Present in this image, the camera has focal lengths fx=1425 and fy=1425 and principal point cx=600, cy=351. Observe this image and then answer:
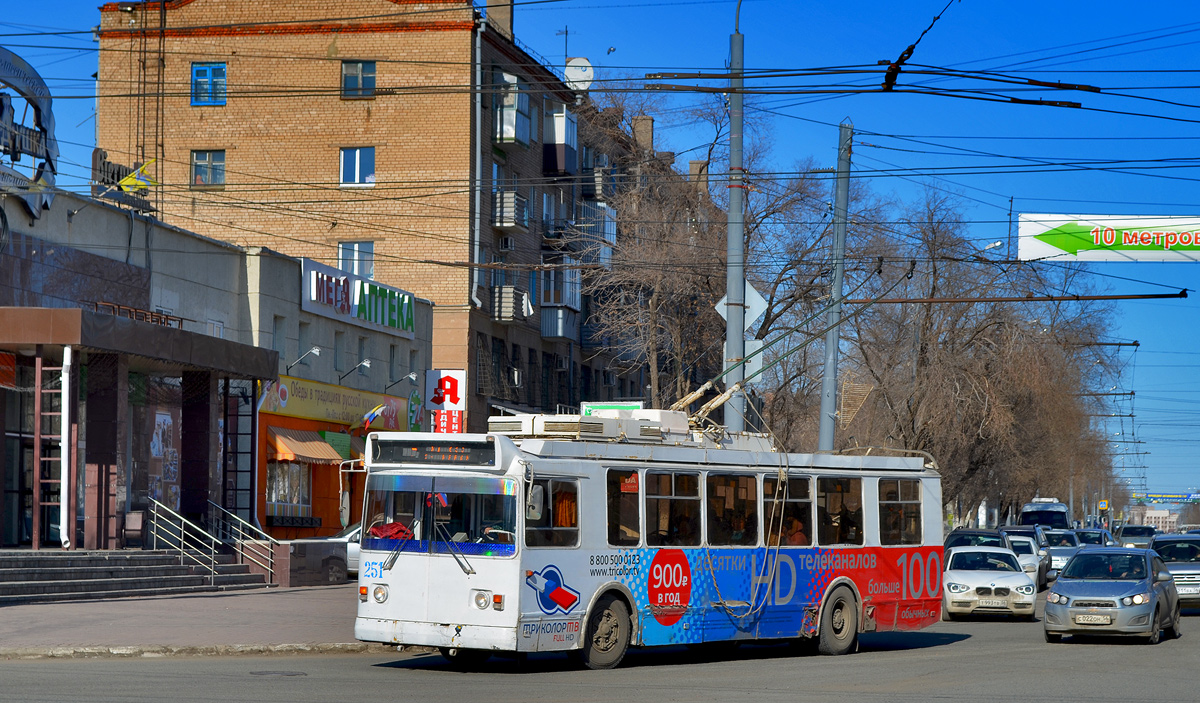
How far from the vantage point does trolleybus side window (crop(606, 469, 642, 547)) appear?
51.6 ft

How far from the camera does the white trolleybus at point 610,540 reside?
578 inches

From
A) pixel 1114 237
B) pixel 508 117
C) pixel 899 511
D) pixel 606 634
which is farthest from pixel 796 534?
pixel 508 117

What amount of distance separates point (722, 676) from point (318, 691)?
452 centimetres

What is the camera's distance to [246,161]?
158 ft

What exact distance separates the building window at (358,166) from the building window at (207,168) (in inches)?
168

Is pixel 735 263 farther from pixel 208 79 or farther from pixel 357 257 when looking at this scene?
pixel 208 79

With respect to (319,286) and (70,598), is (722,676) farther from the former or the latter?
(319,286)

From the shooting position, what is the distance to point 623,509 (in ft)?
52.1

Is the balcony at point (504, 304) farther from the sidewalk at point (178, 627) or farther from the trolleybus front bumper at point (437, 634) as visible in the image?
the trolleybus front bumper at point (437, 634)

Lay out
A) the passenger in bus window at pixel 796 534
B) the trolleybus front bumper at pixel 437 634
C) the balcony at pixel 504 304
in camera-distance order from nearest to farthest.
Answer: the trolleybus front bumper at pixel 437 634 < the passenger in bus window at pixel 796 534 < the balcony at pixel 504 304

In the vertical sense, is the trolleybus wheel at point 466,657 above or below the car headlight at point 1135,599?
below

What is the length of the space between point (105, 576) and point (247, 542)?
490cm

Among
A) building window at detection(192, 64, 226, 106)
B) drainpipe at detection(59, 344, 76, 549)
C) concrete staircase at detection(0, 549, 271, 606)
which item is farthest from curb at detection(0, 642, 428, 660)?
building window at detection(192, 64, 226, 106)

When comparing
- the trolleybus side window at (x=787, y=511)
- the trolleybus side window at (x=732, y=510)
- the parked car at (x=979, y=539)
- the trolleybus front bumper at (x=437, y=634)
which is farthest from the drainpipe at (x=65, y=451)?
the parked car at (x=979, y=539)
